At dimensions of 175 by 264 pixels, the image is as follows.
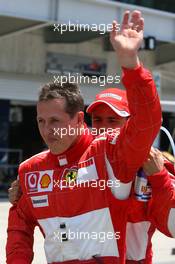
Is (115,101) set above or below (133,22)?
below

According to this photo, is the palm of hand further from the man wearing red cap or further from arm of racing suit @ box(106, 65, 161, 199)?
the man wearing red cap

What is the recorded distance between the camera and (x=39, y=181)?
2664 mm

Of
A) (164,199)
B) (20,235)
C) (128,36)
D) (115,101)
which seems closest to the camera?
(128,36)

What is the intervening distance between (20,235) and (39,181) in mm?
284

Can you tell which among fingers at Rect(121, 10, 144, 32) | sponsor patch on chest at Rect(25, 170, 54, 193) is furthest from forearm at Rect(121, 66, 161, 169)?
sponsor patch on chest at Rect(25, 170, 54, 193)

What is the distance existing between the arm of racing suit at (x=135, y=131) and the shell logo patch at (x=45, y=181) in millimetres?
290

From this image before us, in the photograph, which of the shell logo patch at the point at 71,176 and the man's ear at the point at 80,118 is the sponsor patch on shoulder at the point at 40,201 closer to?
the shell logo patch at the point at 71,176

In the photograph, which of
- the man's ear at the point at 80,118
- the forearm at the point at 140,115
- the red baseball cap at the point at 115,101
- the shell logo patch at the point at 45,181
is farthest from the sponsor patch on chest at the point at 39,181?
→ the red baseball cap at the point at 115,101

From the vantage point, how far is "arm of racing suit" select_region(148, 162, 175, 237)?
2.51m

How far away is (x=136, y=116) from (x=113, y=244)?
574 mm

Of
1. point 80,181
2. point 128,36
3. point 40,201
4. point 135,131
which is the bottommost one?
point 40,201

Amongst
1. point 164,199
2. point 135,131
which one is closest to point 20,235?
point 164,199

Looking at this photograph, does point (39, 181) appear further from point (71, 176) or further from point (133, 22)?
point (133, 22)

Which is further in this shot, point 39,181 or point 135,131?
point 39,181
